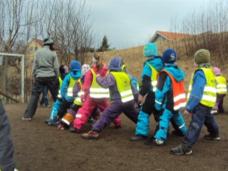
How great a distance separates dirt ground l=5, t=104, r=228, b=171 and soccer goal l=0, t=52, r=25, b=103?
8673 millimetres

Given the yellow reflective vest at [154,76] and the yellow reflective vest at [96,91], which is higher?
the yellow reflective vest at [154,76]

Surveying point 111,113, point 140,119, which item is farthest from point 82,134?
point 140,119

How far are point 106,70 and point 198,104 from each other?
280 centimetres

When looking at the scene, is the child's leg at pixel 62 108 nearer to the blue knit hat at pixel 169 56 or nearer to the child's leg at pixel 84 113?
the child's leg at pixel 84 113

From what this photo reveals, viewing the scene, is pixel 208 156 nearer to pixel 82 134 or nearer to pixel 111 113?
pixel 111 113

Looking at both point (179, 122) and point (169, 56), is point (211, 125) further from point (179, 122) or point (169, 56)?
point (169, 56)

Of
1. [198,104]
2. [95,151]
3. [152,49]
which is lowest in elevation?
[95,151]

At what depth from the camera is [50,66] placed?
34.4ft

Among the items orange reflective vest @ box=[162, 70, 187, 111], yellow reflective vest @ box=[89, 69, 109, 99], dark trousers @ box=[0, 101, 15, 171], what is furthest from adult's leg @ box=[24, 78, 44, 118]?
dark trousers @ box=[0, 101, 15, 171]

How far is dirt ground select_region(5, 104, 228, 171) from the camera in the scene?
602cm

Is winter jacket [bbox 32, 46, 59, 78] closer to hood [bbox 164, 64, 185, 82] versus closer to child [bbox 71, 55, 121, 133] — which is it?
child [bbox 71, 55, 121, 133]

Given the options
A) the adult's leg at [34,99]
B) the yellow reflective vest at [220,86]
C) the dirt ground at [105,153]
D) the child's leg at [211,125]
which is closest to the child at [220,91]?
the yellow reflective vest at [220,86]

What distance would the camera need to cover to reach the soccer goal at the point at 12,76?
17.2 metres

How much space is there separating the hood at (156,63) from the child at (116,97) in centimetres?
68
